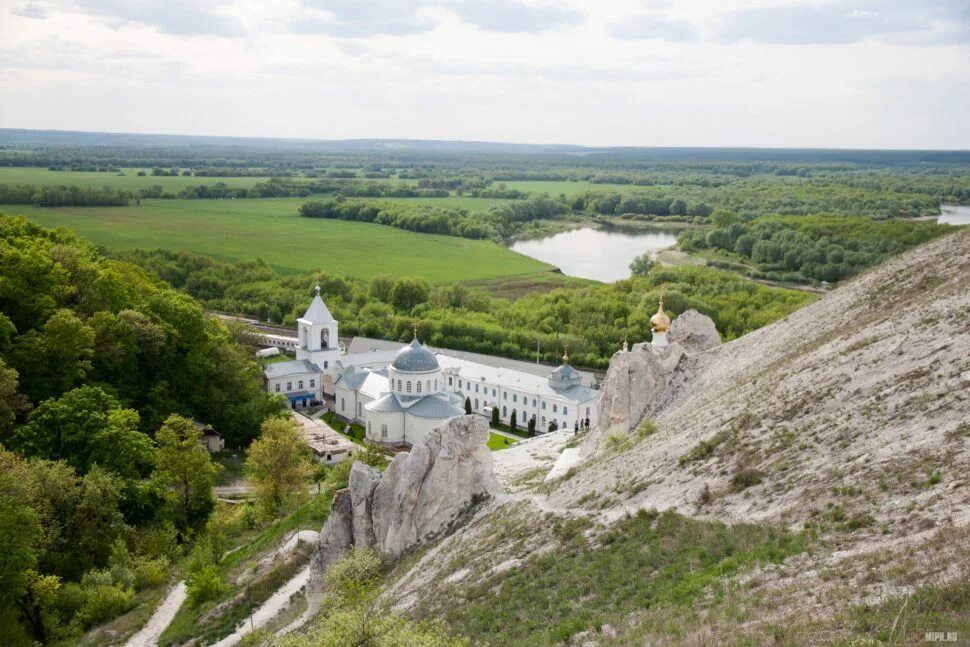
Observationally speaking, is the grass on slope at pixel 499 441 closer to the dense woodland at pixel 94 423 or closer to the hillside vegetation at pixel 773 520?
the dense woodland at pixel 94 423

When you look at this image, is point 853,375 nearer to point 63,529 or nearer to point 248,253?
point 63,529

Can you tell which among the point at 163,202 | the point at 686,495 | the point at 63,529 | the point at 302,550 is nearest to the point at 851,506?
the point at 686,495

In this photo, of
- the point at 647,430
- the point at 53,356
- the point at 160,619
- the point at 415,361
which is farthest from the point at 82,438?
the point at 415,361

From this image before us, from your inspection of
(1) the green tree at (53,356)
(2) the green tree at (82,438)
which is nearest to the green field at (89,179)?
(1) the green tree at (53,356)

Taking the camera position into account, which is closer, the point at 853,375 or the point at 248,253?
the point at 853,375

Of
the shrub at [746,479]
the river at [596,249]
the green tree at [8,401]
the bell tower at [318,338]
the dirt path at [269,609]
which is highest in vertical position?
the shrub at [746,479]

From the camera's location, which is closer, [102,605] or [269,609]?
[269,609]

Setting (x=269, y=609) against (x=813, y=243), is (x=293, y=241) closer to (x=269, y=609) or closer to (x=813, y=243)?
(x=813, y=243)
